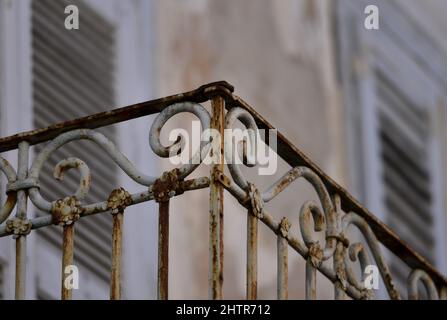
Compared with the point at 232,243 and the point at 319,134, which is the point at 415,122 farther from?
the point at 232,243

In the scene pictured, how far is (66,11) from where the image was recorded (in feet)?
29.0

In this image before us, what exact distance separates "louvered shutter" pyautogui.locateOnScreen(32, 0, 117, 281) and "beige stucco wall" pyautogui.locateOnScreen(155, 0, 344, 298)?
37cm

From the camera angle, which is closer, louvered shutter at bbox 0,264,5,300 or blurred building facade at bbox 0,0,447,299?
louvered shutter at bbox 0,264,5,300

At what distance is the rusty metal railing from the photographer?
6.22 m

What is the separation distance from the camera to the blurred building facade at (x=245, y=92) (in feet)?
28.1

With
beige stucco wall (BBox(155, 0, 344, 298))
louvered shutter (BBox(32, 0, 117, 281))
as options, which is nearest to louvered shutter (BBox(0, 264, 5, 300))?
louvered shutter (BBox(32, 0, 117, 281))

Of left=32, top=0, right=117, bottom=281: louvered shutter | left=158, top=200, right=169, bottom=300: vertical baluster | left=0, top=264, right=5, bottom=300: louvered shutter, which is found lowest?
left=158, top=200, right=169, bottom=300: vertical baluster

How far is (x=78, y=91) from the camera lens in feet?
29.0

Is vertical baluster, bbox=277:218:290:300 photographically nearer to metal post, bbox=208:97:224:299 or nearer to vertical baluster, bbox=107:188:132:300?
metal post, bbox=208:97:224:299

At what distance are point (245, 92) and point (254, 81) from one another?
0.42ft

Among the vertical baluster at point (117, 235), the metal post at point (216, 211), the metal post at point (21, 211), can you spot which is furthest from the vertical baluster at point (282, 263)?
the metal post at point (21, 211)

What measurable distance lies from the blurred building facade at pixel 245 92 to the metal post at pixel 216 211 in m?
1.88

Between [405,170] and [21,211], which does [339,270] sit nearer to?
[21,211]

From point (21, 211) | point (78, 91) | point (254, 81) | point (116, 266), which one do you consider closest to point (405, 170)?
point (254, 81)
